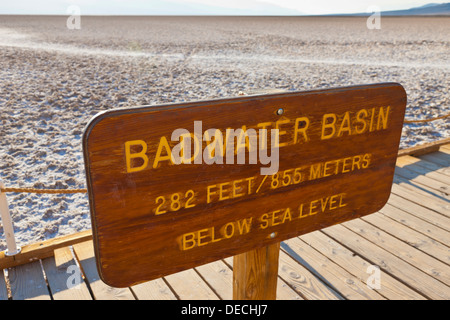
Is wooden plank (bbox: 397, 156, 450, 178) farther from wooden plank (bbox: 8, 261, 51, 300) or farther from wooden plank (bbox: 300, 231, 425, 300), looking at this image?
wooden plank (bbox: 8, 261, 51, 300)

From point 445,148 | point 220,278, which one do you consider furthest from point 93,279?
point 445,148

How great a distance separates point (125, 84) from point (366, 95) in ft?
34.7

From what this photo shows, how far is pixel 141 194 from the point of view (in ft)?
4.22

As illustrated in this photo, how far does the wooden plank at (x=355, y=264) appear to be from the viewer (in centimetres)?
257

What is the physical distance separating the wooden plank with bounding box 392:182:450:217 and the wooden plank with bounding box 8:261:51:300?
317cm

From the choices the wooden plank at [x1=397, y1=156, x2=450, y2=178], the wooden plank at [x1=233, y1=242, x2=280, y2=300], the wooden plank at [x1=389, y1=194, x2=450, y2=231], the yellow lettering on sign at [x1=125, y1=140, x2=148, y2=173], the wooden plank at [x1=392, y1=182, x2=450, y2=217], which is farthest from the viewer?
the wooden plank at [x1=397, y1=156, x2=450, y2=178]

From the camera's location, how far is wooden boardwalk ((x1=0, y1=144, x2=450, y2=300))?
257cm

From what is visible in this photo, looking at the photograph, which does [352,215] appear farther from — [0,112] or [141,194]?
[0,112]

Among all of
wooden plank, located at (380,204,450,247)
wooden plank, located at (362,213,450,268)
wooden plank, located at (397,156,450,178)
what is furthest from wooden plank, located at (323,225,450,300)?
wooden plank, located at (397,156,450,178)

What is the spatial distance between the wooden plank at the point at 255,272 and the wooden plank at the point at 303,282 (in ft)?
2.53

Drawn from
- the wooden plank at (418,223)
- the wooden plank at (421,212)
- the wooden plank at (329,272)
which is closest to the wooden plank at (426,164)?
the wooden plank at (421,212)

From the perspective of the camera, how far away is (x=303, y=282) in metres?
2.69

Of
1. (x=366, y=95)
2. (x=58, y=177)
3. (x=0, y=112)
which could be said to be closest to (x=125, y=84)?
(x=0, y=112)

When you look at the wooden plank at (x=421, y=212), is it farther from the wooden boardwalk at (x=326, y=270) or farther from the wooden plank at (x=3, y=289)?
the wooden plank at (x=3, y=289)
